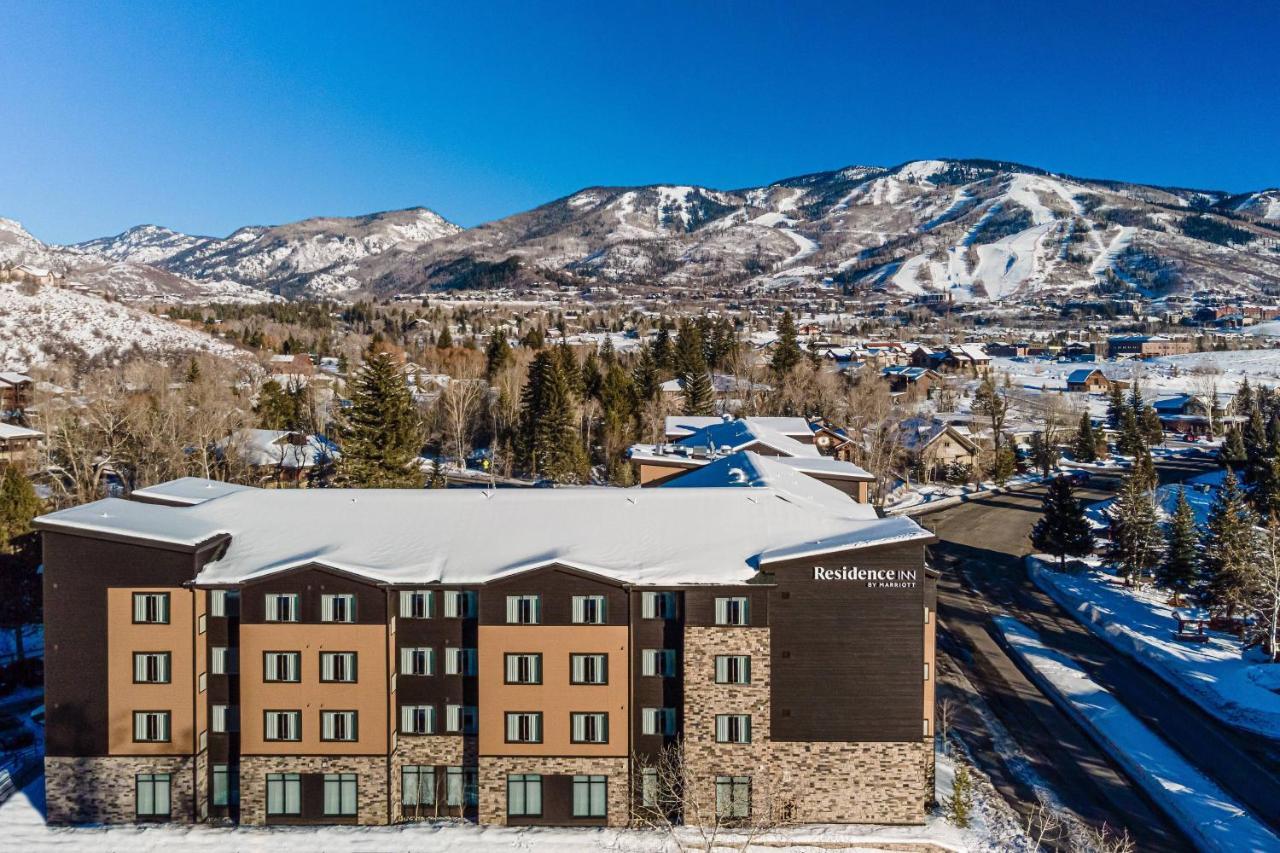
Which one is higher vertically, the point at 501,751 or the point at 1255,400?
the point at 1255,400

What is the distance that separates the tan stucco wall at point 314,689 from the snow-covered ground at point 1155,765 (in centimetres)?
1966

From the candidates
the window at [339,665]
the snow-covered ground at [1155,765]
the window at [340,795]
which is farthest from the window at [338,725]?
the snow-covered ground at [1155,765]

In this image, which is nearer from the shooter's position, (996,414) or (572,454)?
(572,454)

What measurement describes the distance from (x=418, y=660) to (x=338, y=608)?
229 cm

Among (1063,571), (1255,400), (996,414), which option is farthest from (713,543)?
(1255,400)

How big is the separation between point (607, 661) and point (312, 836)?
798 centimetres

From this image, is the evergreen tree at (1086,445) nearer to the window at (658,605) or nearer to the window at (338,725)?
the window at (658,605)

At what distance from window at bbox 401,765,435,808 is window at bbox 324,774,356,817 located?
118 centimetres

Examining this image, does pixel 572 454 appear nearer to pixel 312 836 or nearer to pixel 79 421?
pixel 79 421

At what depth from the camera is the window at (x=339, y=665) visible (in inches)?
773

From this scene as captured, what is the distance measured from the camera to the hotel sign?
19.8 m

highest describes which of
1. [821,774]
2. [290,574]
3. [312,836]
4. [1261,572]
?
[290,574]

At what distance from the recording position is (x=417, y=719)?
2009 cm

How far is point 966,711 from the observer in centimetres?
2577
